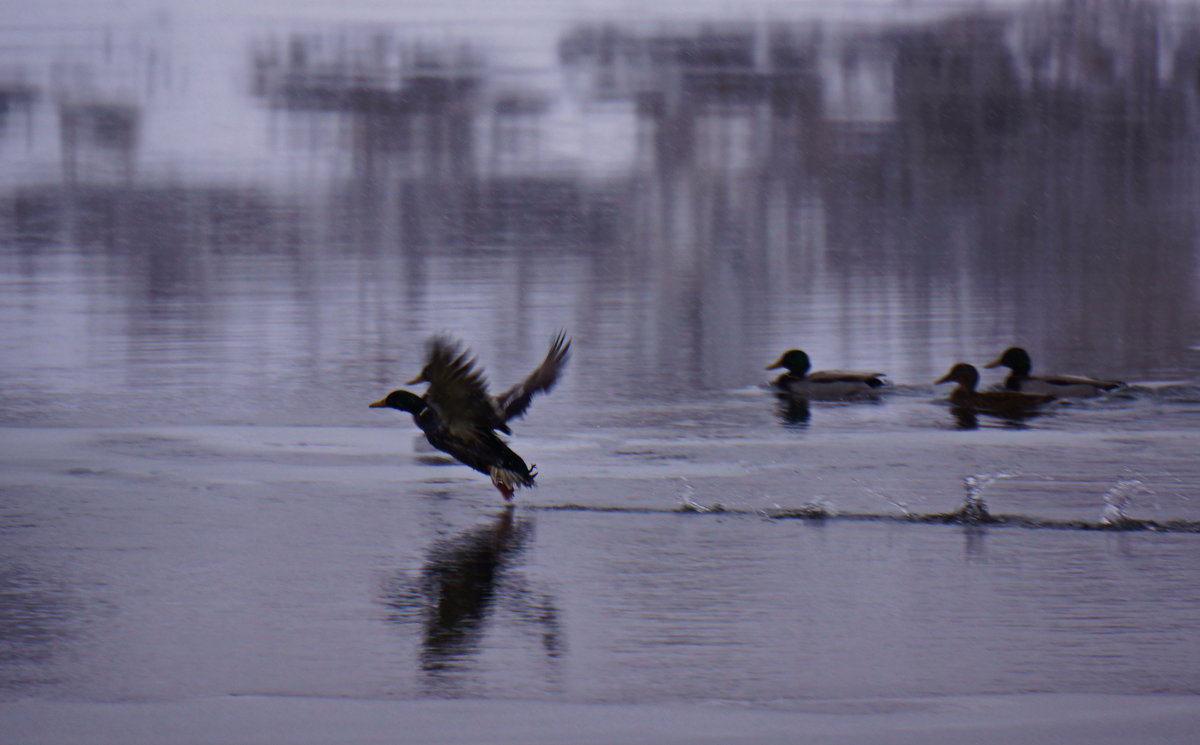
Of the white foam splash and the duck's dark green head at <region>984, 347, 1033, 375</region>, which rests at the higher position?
the duck's dark green head at <region>984, 347, 1033, 375</region>

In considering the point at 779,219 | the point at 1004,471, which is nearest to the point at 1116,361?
the point at 1004,471

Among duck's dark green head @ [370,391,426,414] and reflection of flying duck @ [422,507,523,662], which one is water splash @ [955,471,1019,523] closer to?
reflection of flying duck @ [422,507,523,662]

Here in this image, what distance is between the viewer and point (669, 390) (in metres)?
11.7

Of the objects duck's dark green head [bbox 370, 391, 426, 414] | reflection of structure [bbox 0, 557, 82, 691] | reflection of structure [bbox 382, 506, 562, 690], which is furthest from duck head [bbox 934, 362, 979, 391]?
reflection of structure [bbox 0, 557, 82, 691]

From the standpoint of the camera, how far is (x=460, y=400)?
24.8 feet

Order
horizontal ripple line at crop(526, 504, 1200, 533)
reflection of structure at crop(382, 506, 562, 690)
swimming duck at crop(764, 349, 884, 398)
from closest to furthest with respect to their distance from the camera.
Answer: reflection of structure at crop(382, 506, 562, 690)
horizontal ripple line at crop(526, 504, 1200, 533)
swimming duck at crop(764, 349, 884, 398)

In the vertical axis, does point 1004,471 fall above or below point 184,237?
below

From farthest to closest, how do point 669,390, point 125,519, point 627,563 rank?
point 669,390, point 125,519, point 627,563

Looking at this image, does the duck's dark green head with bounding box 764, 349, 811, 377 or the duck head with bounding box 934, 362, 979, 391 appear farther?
the duck's dark green head with bounding box 764, 349, 811, 377

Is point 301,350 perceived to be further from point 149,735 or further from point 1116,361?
point 149,735

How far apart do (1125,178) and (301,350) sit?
26.3 metres

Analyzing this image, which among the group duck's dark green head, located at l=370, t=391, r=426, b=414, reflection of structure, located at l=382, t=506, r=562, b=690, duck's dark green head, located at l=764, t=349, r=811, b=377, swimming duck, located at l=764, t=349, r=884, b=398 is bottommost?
reflection of structure, located at l=382, t=506, r=562, b=690

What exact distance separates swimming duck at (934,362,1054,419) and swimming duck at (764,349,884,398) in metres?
0.56

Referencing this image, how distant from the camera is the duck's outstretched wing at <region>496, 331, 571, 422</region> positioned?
7840 millimetres
